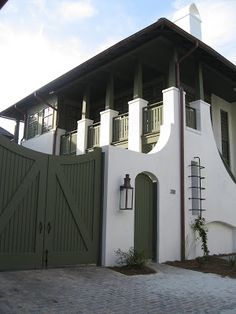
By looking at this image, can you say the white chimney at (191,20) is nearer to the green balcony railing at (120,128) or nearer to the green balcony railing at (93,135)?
the green balcony railing at (120,128)

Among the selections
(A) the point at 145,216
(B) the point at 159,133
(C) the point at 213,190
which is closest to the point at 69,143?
(B) the point at 159,133

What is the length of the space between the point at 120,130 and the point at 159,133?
7.38 ft

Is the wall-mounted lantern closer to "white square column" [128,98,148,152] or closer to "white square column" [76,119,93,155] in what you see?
"white square column" [128,98,148,152]

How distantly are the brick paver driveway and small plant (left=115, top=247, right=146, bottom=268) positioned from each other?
2.11 feet

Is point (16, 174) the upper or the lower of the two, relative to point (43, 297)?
upper

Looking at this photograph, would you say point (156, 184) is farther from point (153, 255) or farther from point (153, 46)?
point (153, 46)

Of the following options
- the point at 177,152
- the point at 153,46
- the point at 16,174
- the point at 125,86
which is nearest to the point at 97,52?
the point at 153,46

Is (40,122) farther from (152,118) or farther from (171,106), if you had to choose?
(171,106)

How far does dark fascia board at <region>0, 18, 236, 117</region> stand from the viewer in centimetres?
1175

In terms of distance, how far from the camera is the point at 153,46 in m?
13.1

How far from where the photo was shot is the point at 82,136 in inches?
634

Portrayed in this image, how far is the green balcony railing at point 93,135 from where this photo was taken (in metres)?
15.6

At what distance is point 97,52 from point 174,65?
279cm

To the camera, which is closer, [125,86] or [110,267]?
[110,267]
